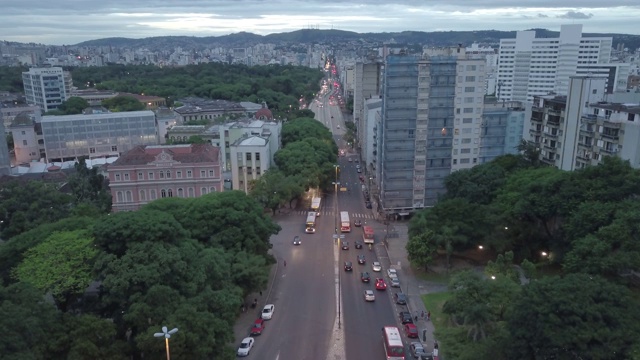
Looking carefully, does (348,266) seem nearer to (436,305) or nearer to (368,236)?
(368,236)

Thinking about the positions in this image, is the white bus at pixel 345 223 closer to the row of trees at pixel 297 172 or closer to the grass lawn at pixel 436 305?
the row of trees at pixel 297 172

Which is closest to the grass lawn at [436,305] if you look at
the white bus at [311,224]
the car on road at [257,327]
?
the car on road at [257,327]

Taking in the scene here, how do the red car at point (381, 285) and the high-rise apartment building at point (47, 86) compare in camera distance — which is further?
the high-rise apartment building at point (47, 86)

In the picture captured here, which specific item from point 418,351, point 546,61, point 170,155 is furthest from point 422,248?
point 546,61

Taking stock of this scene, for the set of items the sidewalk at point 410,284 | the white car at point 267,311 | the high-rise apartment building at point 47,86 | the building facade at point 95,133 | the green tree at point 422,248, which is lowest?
the sidewalk at point 410,284

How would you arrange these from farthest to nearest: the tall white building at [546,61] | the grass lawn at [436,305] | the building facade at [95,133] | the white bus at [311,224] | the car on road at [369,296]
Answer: the tall white building at [546,61] < the building facade at [95,133] < the white bus at [311,224] < the car on road at [369,296] < the grass lawn at [436,305]

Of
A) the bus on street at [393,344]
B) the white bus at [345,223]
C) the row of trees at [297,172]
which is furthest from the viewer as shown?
the row of trees at [297,172]

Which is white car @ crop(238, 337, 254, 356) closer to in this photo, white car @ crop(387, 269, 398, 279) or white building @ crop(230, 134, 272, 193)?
white car @ crop(387, 269, 398, 279)

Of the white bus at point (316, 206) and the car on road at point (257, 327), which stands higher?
the car on road at point (257, 327)
